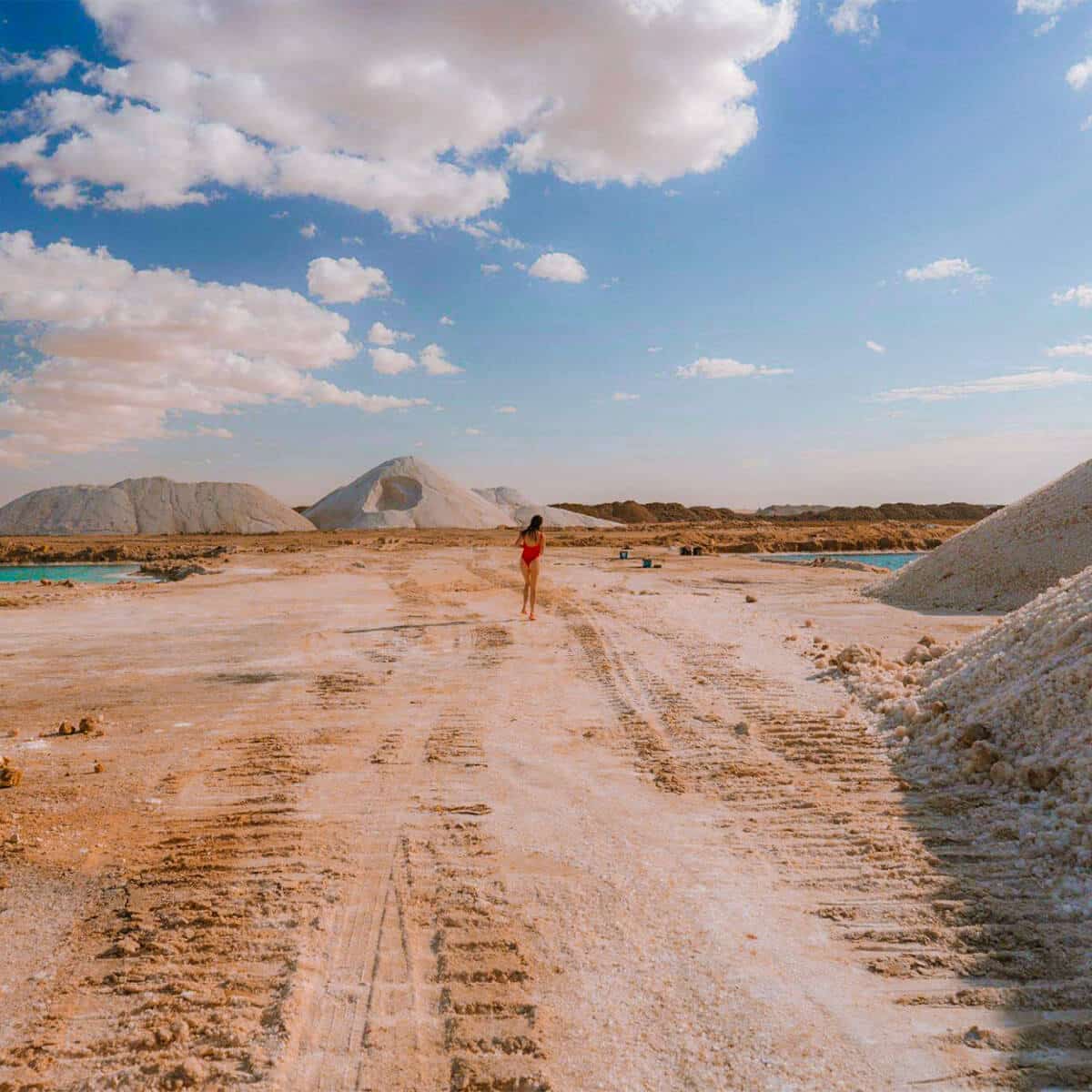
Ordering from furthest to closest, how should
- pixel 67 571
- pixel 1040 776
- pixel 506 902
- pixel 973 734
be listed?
pixel 67 571 → pixel 973 734 → pixel 1040 776 → pixel 506 902

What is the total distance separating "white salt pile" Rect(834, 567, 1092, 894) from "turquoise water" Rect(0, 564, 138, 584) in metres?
23.0

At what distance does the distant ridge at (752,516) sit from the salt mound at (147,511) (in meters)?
40.8

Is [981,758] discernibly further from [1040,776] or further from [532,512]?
[532,512]

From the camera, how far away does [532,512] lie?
7462 centimetres

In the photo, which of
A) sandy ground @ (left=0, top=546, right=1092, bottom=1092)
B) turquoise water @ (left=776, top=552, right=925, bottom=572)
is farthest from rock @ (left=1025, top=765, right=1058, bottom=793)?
turquoise water @ (left=776, top=552, right=925, bottom=572)

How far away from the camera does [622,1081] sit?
2289 mm

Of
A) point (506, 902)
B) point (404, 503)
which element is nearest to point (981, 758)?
point (506, 902)

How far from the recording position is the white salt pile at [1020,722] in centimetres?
381

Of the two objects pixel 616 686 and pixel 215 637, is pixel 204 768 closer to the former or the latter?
pixel 616 686

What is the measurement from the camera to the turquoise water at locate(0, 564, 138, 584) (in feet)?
80.8

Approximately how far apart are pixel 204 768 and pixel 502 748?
77.6 inches

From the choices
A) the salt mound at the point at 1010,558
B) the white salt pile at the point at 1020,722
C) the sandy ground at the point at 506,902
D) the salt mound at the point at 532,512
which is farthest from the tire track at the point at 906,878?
the salt mound at the point at 532,512

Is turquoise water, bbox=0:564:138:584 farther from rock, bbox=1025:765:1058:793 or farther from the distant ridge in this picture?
the distant ridge

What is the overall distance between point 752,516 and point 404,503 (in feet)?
159
